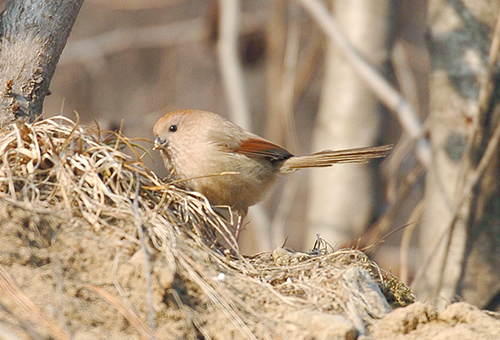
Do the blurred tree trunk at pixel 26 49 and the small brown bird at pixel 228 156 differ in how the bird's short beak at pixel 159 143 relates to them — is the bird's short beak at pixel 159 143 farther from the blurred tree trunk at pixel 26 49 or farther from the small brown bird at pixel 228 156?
the blurred tree trunk at pixel 26 49

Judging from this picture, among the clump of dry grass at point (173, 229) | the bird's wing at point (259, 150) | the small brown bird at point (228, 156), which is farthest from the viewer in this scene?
the bird's wing at point (259, 150)

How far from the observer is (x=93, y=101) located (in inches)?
533

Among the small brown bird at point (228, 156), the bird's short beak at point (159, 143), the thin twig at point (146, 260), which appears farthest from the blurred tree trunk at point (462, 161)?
the thin twig at point (146, 260)

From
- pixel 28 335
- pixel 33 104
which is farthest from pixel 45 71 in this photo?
pixel 28 335

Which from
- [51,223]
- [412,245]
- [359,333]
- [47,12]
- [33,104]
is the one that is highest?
[47,12]

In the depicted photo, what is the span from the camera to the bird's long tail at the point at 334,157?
4.67m

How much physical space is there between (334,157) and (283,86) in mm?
3741

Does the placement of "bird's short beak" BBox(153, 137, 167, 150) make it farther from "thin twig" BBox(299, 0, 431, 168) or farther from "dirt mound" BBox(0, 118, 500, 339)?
"thin twig" BBox(299, 0, 431, 168)

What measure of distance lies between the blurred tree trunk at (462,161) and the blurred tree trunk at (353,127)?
5.12 ft


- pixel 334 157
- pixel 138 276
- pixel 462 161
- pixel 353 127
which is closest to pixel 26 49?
pixel 138 276

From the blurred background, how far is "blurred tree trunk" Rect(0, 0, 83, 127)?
388 mm

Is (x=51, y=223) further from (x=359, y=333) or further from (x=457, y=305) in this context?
(x=457, y=305)

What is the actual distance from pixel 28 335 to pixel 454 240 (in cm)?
422

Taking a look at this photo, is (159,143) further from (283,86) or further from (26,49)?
(283,86)
